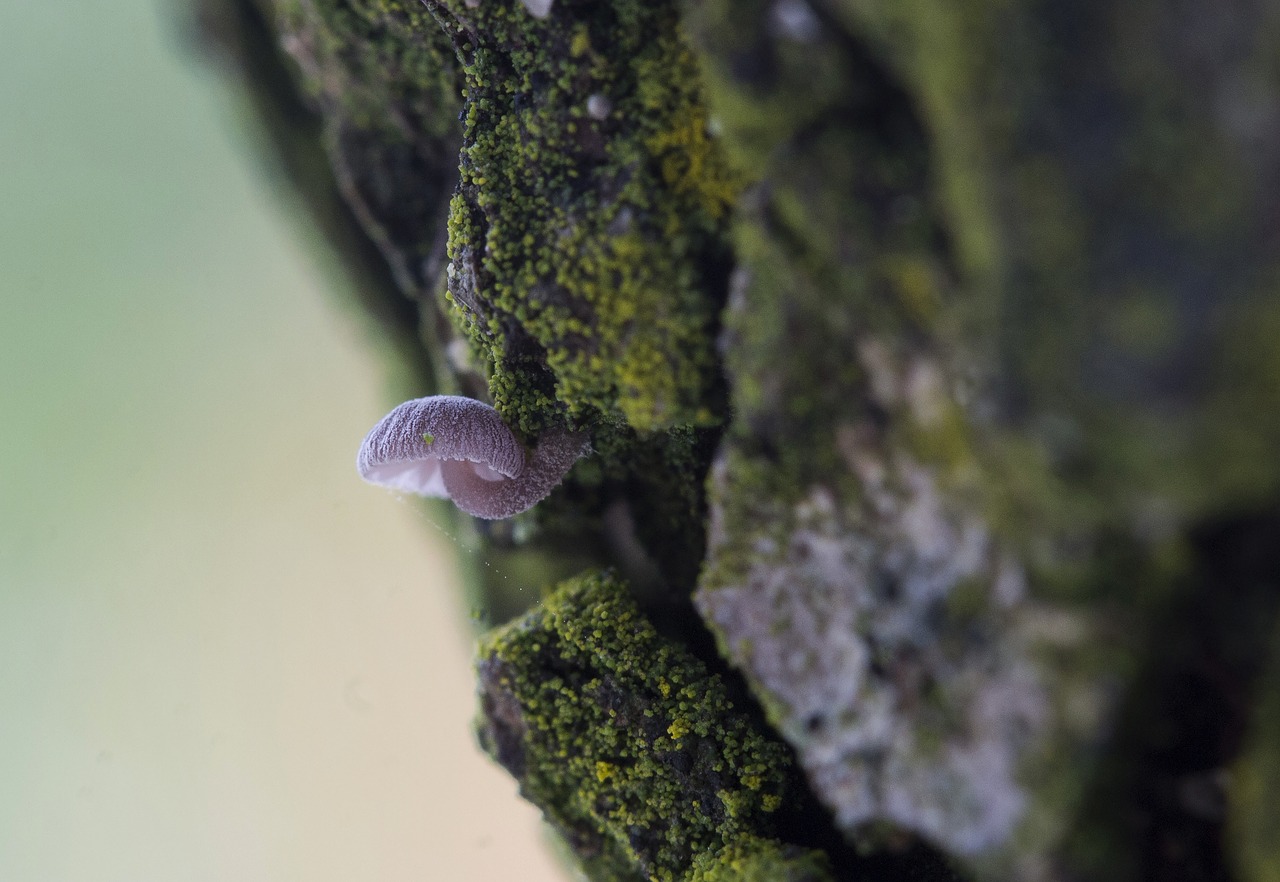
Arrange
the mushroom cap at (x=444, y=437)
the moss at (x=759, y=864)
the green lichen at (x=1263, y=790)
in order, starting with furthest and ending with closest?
the mushroom cap at (x=444, y=437) → the moss at (x=759, y=864) → the green lichen at (x=1263, y=790)

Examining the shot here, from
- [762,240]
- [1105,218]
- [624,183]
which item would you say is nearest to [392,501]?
[624,183]

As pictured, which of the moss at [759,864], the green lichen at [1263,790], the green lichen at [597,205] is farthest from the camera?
the moss at [759,864]

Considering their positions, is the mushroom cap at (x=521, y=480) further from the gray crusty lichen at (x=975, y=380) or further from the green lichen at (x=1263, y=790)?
the green lichen at (x=1263, y=790)

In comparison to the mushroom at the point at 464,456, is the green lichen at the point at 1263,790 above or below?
below

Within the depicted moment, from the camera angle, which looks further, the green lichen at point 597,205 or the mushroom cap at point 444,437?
the mushroom cap at point 444,437

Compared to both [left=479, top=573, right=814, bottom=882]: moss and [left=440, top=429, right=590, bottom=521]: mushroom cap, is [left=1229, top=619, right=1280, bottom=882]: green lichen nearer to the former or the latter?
[left=479, top=573, right=814, bottom=882]: moss

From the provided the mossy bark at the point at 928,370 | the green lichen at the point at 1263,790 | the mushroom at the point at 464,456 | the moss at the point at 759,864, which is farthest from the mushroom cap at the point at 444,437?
the green lichen at the point at 1263,790

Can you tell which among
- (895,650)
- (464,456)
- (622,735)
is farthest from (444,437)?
(895,650)
